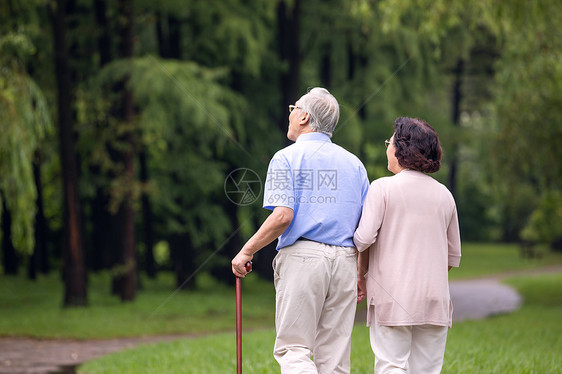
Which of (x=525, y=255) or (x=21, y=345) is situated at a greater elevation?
(x=21, y=345)

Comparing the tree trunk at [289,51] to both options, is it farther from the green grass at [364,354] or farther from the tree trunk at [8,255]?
the tree trunk at [8,255]

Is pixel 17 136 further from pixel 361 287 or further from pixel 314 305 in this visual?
pixel 314 305

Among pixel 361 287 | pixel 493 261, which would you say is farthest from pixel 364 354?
pixel 493 261

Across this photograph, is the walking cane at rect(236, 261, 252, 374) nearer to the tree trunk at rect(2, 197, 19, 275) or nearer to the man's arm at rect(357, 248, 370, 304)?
the man's arm at rect(357, 248, 370, 304)

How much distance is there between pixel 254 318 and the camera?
1426cm

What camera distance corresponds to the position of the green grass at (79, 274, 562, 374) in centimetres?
622

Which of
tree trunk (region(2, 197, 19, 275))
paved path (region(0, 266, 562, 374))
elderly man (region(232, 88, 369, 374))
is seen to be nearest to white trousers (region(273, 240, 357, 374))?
elderly man (region(232, 88, 369, 374))

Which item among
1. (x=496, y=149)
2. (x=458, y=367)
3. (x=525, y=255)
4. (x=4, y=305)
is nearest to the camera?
(x=458, y=367)

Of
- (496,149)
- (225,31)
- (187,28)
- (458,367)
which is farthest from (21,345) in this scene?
(496,149)

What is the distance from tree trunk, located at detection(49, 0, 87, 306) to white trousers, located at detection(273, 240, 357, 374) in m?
10.1

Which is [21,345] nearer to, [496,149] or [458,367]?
[458,367]

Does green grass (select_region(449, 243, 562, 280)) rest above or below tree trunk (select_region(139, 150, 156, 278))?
below

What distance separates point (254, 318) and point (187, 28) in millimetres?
7237

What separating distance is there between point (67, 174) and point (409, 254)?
34.4 ft
